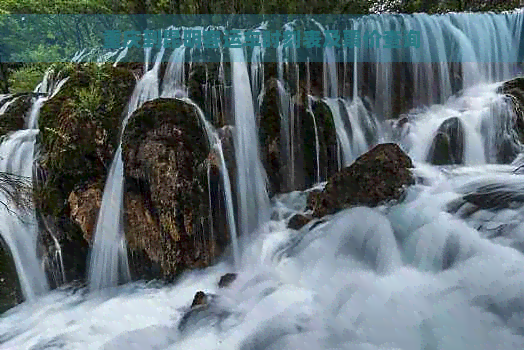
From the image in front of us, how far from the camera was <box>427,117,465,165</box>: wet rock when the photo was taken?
8.80 meters

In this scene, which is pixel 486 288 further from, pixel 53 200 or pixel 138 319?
pixel 53 200

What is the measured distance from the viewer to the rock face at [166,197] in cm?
695

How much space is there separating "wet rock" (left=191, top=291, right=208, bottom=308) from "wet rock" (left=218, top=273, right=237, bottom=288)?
1.39ft

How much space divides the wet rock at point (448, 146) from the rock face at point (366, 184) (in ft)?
4.88

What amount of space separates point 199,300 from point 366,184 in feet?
10.8

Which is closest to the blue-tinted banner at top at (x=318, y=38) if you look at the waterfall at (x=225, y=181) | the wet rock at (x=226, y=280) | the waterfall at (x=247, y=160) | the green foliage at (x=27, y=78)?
the waterfall at (x=247, y=160)

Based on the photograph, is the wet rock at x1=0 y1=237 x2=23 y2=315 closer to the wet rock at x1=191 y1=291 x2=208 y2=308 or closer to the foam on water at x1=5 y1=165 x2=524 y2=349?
the foam on water at x1=5 y1=165 x2=524 y2=349

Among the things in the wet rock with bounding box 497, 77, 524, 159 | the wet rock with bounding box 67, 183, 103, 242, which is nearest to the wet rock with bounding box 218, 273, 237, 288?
the wet rock with bounding box 67, 183, 103, 242

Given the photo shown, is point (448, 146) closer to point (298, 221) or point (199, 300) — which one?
point (298, 221)

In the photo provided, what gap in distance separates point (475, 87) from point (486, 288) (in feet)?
23.8

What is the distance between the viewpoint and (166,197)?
22.6ft

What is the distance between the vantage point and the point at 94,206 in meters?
7.34

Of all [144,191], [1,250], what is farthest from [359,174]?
[1,250]

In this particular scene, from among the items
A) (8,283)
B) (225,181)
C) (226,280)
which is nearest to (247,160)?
(225,181)
